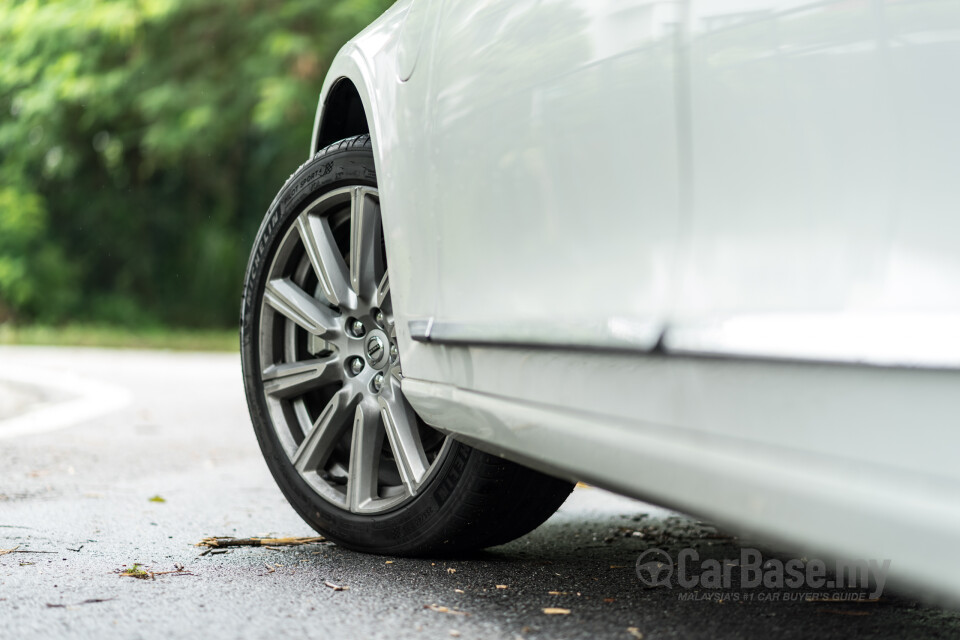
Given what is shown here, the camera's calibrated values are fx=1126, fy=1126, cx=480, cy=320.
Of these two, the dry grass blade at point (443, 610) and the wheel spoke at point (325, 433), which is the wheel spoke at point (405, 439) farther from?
→ the dry grass blade at point (443, 610)

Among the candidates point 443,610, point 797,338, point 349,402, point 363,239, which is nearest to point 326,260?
point 363,239

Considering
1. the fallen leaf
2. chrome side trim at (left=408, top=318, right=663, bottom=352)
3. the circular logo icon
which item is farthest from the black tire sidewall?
the fallen leaf

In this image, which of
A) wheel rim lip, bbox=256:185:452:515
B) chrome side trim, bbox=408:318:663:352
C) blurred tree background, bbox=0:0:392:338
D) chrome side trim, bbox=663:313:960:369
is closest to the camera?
chrome side trim, bbox=663:313:960:369

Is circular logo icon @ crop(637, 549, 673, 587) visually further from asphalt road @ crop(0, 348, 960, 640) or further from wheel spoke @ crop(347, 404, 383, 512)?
wheel spoke @ crop(347, 404, 383, 512)

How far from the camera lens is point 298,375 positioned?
271 centimetres

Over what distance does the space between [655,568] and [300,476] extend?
861 millimetres

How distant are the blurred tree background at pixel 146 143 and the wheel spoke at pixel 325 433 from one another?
45.3 feet

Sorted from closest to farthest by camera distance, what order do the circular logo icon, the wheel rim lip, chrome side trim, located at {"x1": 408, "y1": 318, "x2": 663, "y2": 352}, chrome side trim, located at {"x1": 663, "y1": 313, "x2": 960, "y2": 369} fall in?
chrome side trim, located at {"x1": 663, "y1": 313, "x2": 960, "y2": 369}, chrome side trim, located at {"x1": 408, "y1": 318, "x2": 663, "y2": 352}, the circular logo icon, the wheel rim lip

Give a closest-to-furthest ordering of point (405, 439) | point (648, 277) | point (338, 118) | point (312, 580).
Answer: point (648, 277)
point (312, 580)
point (405, 439)
point (338, 118)

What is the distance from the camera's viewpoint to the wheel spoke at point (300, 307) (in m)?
2.68

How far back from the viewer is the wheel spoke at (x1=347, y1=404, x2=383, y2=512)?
2.57m

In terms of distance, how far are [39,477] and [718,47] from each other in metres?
3.17

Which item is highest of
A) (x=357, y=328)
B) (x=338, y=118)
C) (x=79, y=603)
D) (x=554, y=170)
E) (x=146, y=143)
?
(x=146, y=143)

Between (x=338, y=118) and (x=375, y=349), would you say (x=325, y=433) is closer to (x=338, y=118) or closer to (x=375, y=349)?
(x=375, y=349)
